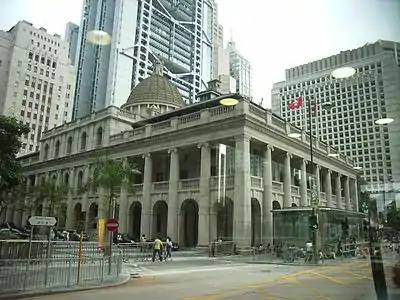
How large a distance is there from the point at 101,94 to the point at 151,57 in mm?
3124

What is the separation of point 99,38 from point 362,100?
813 centimetres

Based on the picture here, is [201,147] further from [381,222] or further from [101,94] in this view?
[381,222]

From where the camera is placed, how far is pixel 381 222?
459cm

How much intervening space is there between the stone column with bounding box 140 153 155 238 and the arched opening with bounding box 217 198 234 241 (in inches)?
292

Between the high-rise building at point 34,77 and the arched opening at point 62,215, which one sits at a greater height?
the high-rise building at point 34,77

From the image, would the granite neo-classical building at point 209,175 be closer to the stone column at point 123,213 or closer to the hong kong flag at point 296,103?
the stone column at point 123,213

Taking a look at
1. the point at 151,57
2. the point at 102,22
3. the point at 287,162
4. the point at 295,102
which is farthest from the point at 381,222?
the point at 287,162

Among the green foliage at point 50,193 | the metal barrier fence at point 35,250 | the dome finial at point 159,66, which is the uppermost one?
the dome finial at point 159,66

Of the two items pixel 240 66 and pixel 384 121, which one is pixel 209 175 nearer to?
pixel 240 66

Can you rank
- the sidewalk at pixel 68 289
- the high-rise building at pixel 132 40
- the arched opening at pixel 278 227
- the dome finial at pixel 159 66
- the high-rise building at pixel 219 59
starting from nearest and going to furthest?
the sidewalk at pixel 68 289 → the high-rise building at pixel 219 59 → the high-rise building at pixel 132 40 → the dome finial at pixel 159 66 → the arched opening at pixel 278 227

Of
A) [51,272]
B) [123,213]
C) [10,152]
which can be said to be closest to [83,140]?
[123,213]

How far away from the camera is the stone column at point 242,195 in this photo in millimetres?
24312

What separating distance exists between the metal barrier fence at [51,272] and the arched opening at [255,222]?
1340cm

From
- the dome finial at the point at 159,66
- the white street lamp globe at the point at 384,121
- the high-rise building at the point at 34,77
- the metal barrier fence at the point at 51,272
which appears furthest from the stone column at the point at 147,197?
the white street lamp globe at the point at 384,121
